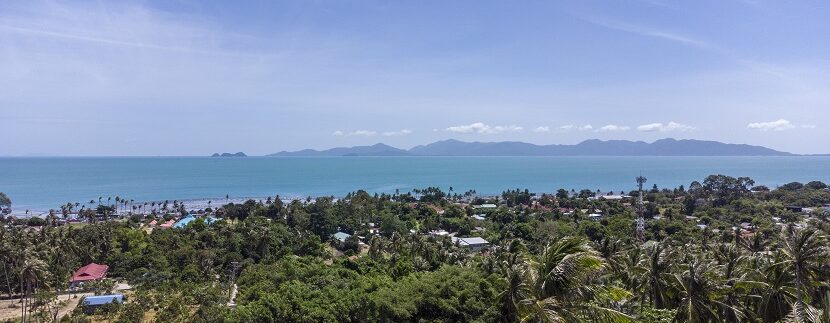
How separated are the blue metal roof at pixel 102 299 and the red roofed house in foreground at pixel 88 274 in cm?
601

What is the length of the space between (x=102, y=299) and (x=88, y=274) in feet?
27.9

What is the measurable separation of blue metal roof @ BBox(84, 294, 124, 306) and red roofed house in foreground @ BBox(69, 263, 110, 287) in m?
6.01

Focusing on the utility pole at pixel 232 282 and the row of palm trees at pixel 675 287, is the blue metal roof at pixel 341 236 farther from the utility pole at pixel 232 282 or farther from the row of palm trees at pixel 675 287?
the row of palm trees at pixel 675 287

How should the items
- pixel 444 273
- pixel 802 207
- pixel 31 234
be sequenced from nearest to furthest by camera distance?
1. pixel 444 273
2. pixel 31 234
3. pixel 802 207

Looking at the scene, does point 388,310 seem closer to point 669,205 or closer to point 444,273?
point 444,273

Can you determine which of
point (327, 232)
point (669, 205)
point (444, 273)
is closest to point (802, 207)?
point (669, 205)

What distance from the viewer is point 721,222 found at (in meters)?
58.4

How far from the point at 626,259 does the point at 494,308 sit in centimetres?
634

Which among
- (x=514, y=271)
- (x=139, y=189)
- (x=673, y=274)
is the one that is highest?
(x=514, y=271)

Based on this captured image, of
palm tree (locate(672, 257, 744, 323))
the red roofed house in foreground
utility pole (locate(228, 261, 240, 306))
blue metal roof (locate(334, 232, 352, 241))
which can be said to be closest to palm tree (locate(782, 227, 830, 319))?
palm tree (locate(672, 257, 744, 323))

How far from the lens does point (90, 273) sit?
3656cm

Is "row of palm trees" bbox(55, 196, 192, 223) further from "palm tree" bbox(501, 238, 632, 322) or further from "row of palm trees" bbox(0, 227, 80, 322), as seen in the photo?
"palm tree" bbox(501, 238, 632, 322)

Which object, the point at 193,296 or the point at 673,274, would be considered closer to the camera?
the point at 673,274

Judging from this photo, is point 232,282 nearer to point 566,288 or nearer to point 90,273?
point 90,273
